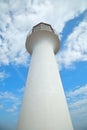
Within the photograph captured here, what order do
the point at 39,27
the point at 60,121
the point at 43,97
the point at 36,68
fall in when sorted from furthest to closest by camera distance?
the point at 39,27
the point at 36,68
the point at 43,97
the point at 60,121

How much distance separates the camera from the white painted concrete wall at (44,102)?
4.67 m

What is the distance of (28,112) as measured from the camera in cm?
495

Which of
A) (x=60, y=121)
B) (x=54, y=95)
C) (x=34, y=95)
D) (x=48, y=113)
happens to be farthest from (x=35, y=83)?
(x=60, y=121)

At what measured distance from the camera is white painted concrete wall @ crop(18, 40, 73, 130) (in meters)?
4.67

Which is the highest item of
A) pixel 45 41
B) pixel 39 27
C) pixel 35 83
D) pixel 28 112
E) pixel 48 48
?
pixel 39 27

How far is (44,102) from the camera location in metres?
4.98

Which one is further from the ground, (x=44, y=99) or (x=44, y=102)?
(x=44, y=99)

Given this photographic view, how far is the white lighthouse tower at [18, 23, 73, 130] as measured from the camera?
184 inches

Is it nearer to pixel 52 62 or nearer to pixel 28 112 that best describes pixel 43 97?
pixel 28 112

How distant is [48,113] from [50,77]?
1.52 m

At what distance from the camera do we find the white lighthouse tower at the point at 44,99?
468cm

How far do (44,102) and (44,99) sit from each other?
0.37 feet

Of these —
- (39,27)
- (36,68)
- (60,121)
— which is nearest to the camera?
(60,121)

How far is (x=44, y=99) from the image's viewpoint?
5.05 m
